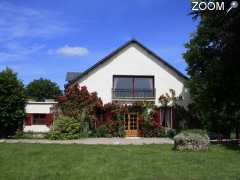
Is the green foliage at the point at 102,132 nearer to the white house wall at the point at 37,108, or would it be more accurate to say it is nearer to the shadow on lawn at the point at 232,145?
the white house wall at the point at 37,108

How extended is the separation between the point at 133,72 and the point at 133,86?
118 cm

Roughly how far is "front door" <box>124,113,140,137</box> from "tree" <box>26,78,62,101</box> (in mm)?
47968

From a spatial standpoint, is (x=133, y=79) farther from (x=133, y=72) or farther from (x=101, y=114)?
(x=101, y=114)

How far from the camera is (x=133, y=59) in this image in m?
26.9

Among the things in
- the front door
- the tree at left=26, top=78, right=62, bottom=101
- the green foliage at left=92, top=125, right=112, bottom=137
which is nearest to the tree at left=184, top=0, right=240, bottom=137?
the front door

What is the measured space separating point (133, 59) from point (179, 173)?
18.2m

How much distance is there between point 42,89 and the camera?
73125mm

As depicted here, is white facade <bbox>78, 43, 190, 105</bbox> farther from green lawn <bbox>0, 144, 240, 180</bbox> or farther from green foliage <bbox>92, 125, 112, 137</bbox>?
green lawn <bbox>0, 144, 240, 180</bbox>

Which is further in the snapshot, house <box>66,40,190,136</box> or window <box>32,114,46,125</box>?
window <box>32,114,46,125</box>

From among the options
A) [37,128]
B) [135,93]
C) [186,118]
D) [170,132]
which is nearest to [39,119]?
[37,128]

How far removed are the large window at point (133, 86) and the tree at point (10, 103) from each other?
7613 millimetres

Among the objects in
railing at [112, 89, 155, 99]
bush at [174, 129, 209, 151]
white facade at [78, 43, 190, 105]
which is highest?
white facade at [78, 43, 190, 105]

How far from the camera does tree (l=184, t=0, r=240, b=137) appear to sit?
15898mm

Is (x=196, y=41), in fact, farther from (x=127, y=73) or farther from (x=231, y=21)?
(x=231, y=21)
